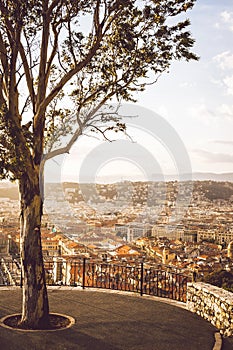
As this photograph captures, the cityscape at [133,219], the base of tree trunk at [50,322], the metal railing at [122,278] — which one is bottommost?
the base of tree trunk at [50,322]

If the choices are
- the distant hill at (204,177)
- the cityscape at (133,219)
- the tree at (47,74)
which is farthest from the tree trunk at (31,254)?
the distant hill at (204,177)

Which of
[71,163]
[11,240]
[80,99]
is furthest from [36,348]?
[11,240]

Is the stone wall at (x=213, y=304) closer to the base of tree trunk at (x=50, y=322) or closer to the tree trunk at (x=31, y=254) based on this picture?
the base of tree trunk at (x=50, y=322)

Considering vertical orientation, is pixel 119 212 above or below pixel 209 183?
below

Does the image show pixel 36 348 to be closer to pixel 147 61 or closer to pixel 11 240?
pixel 147 61

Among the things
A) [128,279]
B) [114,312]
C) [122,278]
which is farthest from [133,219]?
[114,312]

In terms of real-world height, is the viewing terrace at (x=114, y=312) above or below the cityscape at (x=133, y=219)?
below

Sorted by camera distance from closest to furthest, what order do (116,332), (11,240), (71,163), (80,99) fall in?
(116,332) < (80,99) < (71,163) < (11,240)
